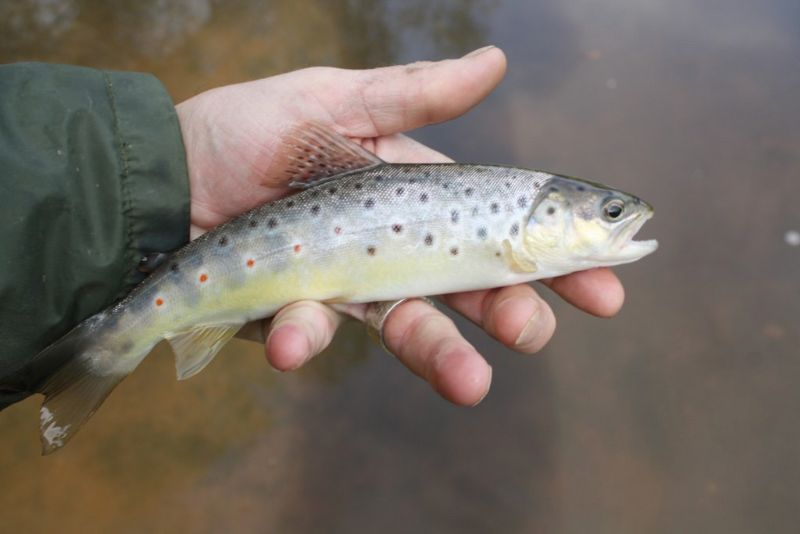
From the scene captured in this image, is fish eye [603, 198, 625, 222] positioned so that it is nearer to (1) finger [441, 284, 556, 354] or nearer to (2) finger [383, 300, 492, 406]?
(1) finger [441, 284, 556, 354]

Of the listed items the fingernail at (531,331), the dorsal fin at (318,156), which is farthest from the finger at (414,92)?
the fingernail at (531,331)

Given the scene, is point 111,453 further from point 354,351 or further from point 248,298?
point 248,298

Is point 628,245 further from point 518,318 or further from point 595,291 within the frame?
point 518,318

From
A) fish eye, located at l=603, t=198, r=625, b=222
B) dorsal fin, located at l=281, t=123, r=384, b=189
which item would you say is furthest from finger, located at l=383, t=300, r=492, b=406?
fish eye, located at l=603, t=198, r=625, b=222

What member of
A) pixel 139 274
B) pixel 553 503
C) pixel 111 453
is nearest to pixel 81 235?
pixel 139 274

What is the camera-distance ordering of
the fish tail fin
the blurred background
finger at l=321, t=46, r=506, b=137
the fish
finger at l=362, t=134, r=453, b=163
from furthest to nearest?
the blurred background < finger at l=362, t=134, r=453, b=163 < finger at l=321, t=46, r=506, b=137 < the fish < the fish tail fin

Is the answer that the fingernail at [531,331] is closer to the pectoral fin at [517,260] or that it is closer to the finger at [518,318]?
the finger at [518,318]
